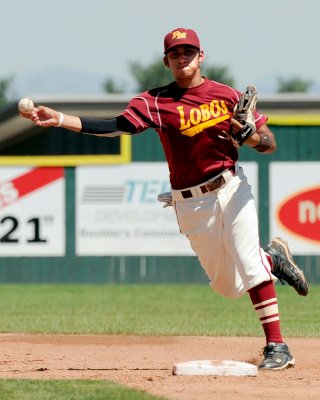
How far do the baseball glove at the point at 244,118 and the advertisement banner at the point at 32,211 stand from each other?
392 inches

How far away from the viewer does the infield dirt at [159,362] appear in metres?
6.34

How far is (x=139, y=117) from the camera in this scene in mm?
7211

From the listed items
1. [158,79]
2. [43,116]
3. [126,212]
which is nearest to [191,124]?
[43,116]

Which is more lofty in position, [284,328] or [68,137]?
[68,137]

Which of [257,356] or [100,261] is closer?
[257,356]

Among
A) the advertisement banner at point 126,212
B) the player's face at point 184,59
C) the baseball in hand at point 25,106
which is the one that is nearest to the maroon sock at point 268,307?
the player's face at point 184,59

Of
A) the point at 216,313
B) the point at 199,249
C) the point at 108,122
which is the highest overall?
the point at 108,122

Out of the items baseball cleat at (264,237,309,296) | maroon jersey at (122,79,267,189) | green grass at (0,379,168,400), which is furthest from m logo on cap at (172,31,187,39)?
green grass at (0,379,168,400)

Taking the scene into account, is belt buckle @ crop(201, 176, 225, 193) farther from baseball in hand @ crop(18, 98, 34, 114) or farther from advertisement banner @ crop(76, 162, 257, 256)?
advertisement banner @ crop(76, 162, 257, 256)

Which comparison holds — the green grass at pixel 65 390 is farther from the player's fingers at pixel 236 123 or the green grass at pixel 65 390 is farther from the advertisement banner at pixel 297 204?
the advertisement banner at pixel 297 204

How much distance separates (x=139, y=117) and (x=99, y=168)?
9.75 metres

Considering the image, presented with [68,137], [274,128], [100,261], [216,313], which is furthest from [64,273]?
[216,313]

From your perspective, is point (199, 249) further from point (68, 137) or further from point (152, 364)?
point (68, 137)

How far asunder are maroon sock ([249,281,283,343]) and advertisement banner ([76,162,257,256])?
9252mm
